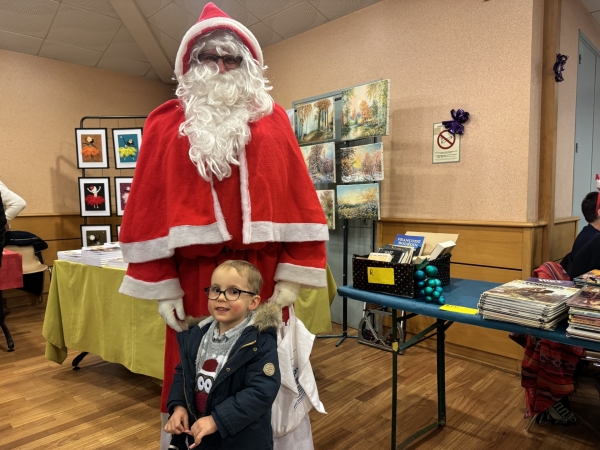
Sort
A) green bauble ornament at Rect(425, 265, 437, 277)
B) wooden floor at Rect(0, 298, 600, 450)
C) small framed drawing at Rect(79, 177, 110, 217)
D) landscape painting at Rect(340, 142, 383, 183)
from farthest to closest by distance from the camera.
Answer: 1. small framed drawing at Rect(79, 177, 110, 217)
2. landscape painting at Rect(340, 142, 383, 183)
3. wooden floor at Rect(0, 298, 600, 450)
4. green bauble ornament at Rect(425, 265, 437, 277)

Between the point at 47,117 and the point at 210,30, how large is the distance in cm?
429

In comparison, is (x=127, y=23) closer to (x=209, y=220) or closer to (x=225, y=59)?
(x=225, y=59)

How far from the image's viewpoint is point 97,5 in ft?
12.8

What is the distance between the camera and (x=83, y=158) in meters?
4.44

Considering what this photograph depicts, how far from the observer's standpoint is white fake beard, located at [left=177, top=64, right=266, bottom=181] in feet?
3.96

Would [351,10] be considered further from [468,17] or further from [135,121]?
[135,121]

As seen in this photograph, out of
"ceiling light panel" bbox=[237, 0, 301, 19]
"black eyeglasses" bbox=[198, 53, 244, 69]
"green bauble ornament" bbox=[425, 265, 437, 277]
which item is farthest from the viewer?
"ceiling light panel" bbox=[237, 0, 301, 19]

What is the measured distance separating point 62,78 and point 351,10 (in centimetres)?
341

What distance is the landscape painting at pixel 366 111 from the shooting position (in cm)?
287

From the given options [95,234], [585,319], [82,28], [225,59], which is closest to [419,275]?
[585,319]

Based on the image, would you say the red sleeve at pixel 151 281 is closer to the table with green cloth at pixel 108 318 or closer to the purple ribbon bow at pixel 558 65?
the table with green cloth at pixel 108 318

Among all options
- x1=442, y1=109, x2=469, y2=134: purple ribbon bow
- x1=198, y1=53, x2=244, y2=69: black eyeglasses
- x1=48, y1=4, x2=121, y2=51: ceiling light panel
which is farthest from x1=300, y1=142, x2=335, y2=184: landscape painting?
x1=48, y1=4, x2=121, y2=51: ceiling light panel

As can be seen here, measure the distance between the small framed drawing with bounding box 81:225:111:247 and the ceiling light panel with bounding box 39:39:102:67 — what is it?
1948 mm

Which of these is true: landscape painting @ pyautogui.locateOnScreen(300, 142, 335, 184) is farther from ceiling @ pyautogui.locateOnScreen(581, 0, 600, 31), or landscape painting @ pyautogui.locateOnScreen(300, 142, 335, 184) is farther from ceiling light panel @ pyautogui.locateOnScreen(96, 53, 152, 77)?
ceiling light panel @ pyautogui.locateOnScreen(96, 53, 152, 77)
